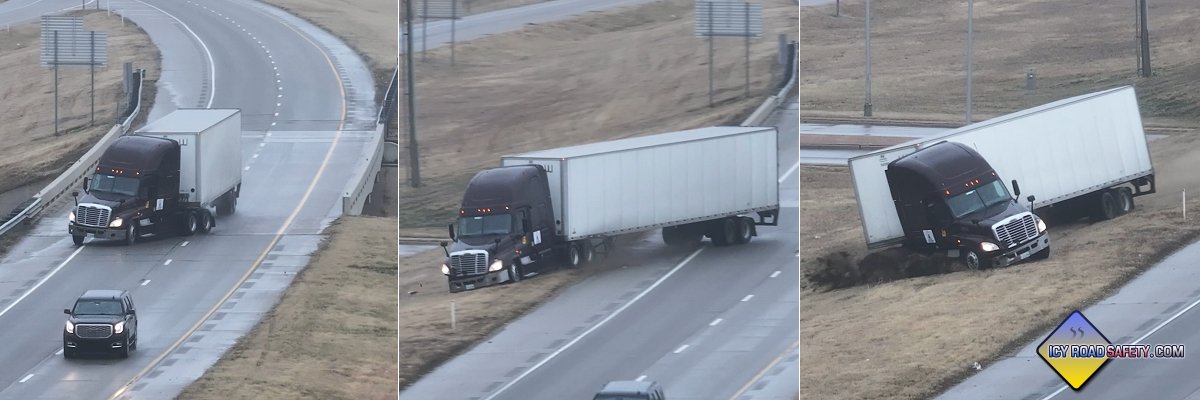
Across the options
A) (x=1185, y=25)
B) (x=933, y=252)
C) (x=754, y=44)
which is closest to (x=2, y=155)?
(x=754, y=44)

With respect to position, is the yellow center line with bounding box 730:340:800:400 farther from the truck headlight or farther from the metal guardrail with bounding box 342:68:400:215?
the metal guardrail with bounding box 342:68:400:215

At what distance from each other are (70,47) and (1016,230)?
28.2 metres

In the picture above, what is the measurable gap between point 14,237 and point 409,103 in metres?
13.1

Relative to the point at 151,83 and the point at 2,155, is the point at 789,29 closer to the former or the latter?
the point at 151,83

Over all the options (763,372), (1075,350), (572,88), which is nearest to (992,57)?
(1075,350)

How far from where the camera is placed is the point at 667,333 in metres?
43.4

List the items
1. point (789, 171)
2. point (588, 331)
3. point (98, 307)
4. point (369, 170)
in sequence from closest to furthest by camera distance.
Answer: point (588, 331) → point (98, 307) → point (789, 171) → point (369, 170)

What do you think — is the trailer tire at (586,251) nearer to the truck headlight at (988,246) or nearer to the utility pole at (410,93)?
the utility pole at (410,93)

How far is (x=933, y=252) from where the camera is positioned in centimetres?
4475

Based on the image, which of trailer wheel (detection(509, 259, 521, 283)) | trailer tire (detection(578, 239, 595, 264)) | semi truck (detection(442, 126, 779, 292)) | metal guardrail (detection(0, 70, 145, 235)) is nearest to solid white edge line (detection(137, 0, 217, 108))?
metal guardrail (detection(0, 70, 145, 235))

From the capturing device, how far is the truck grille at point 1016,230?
43844mm

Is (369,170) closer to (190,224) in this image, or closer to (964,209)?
(190,224)

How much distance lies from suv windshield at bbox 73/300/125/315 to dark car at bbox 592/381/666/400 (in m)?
13.5

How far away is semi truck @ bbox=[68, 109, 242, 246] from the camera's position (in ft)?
162
